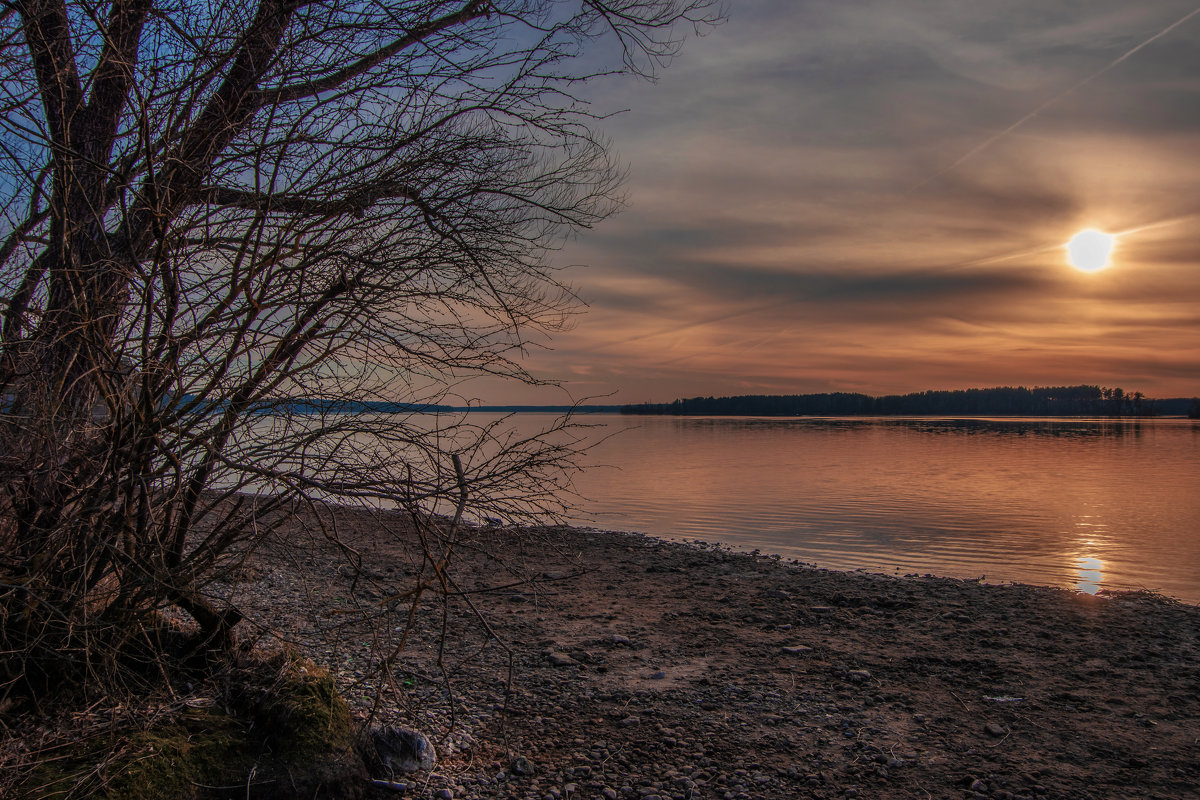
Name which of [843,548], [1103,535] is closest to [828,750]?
[843,548]

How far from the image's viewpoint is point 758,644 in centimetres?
742

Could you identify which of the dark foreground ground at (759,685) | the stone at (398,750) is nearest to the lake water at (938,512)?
the dark foreground ground at (759,685)

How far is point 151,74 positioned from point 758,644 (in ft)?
22.5

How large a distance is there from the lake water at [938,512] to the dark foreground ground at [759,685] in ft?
5.16

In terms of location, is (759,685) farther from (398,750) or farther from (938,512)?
(938,512)

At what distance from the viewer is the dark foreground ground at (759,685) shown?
452 cm

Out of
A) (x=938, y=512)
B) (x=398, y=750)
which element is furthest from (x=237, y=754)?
(x=938, y=512)

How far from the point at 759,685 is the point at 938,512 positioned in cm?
1617

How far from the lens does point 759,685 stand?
6180mm

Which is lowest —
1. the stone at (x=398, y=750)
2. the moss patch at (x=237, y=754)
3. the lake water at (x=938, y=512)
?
the lake water at (x=938, y=512)

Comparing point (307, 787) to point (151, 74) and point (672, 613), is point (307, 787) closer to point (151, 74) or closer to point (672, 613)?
point (151, 74)

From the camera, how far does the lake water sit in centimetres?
1331

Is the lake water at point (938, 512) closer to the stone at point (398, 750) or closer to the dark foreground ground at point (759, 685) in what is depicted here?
the dark foreground ground at point (759, 685)

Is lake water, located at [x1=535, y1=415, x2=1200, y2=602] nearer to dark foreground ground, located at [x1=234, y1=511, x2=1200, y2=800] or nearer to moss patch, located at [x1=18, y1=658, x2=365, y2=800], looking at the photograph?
dark foreground ground, located at [x1=234, y1=511, x2=1200, y2=800]
